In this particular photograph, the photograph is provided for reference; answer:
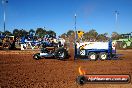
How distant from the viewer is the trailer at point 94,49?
23.4 meters

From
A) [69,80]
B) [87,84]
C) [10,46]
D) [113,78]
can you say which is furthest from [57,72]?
[10,46]

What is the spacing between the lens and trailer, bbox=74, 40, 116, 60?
23.4m

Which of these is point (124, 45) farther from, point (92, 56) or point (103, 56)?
point (92, 56)

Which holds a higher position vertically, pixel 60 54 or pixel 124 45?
pixel 124 45

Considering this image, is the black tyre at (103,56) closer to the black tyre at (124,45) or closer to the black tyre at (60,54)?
the black tyre at (60,54)

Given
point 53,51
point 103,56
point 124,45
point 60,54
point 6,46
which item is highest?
point 124,45

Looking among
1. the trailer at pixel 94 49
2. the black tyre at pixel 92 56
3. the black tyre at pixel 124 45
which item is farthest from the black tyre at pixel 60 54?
the black tyre at pixel 124 45

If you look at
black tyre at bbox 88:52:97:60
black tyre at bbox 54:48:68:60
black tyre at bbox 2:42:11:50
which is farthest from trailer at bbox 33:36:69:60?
black tyre at bbox 2:42:11:50

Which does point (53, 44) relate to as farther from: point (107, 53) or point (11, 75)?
point (11, 75)

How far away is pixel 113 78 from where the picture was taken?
9391 millimetres

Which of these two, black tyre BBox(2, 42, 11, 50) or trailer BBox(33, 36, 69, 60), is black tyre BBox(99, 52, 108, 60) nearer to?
trailer BBox(33, 36, 69, 60)

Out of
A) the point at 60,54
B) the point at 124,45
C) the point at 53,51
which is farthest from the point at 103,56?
the point at 124,45

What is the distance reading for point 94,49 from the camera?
23.5 meters

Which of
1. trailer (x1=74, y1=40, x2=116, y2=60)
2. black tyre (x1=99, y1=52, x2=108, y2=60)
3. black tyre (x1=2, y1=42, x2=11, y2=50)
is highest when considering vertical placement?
black tyre (x1=2, y1=42, x2=11, y2=50)
